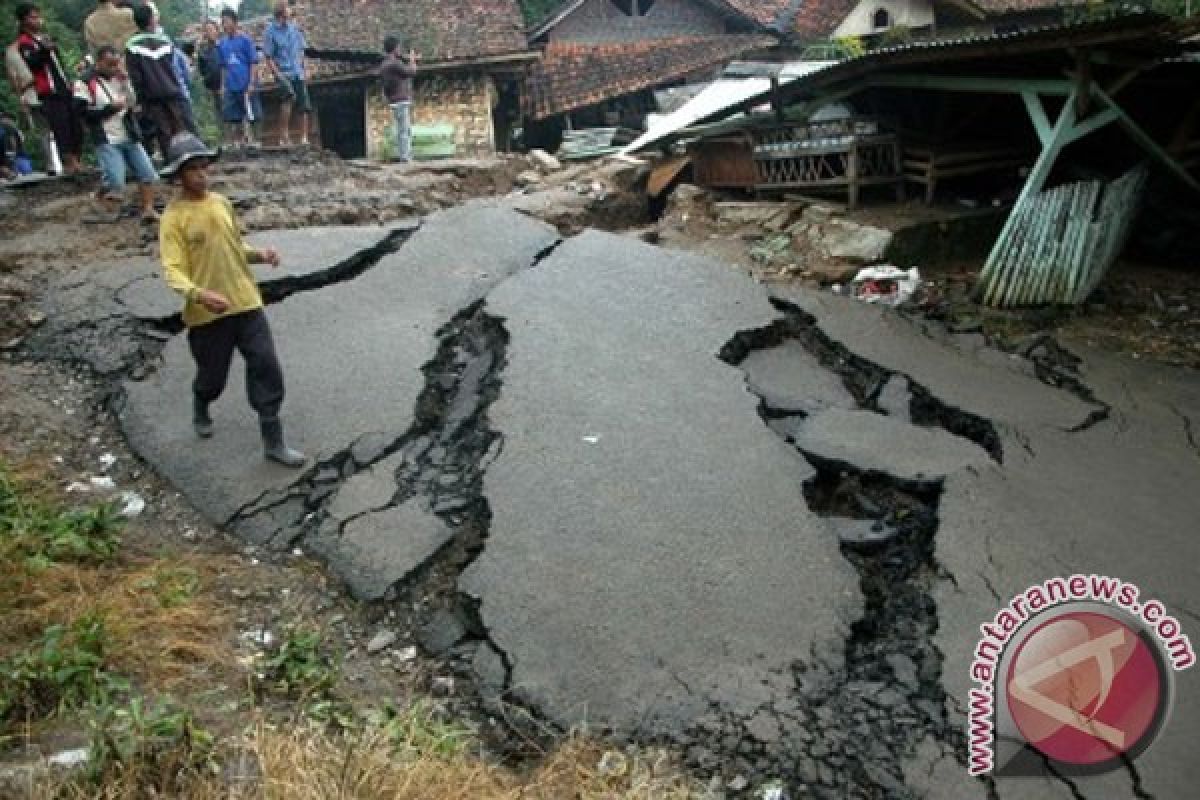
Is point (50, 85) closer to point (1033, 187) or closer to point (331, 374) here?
point (331, 374)

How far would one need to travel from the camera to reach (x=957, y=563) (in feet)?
12.2

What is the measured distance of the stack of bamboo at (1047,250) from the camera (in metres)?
6.68

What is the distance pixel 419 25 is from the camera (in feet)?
57.2

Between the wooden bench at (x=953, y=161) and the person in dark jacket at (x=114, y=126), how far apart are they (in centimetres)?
690

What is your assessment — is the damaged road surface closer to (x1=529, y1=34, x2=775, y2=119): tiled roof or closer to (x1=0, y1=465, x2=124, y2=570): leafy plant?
(x1=0, y1=465, x2=124, y2=570): leafy plant

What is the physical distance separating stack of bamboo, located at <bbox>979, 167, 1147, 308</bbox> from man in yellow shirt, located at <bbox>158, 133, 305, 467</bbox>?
17.3ft

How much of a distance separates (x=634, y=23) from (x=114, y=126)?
15658 mm

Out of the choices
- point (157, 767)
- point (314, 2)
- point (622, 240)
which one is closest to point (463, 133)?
point (314, 2)

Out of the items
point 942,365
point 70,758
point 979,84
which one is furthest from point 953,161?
point 70,758

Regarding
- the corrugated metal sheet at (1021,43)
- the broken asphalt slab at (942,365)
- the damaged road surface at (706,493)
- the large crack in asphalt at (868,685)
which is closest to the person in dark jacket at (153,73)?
the damaged road surface at (706,493)

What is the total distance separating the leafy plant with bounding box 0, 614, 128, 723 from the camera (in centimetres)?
279

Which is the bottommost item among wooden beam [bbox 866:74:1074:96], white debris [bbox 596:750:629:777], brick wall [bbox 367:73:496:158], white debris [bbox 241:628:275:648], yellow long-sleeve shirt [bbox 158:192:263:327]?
white debris [bbox 596:750:629:777]

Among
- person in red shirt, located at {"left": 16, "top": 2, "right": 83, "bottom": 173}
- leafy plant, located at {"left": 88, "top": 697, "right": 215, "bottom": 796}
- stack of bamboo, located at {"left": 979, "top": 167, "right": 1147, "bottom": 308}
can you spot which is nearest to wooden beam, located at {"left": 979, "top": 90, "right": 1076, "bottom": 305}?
stack of bamboo, located at {"left": 979, "top": 167, "right": 1147, "bottom": 308}

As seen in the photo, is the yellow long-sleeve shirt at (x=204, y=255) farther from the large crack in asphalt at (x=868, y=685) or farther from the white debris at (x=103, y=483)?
the large crack in asphalt at (x=868, y=685)
